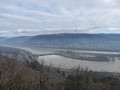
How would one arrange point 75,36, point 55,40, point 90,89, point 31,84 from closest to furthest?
point 31,84 → point 90,89 → point 55,40 → point 75,36

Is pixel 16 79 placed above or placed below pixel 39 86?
above

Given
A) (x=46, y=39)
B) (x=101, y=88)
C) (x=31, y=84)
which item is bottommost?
(x=101, y=88)

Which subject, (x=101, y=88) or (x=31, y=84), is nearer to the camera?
(x=31, y=84)

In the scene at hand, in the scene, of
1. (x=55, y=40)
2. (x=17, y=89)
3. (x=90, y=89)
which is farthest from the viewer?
(x=55, y=40)

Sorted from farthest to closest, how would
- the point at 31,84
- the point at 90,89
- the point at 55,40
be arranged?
the point at 55,40, the point at 90,89, the point at 31,84

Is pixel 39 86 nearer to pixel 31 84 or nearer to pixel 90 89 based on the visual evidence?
pixel 31 84

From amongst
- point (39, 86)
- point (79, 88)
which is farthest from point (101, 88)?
point (39, 86)

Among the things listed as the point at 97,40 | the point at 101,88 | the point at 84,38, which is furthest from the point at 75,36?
the point at 101,88

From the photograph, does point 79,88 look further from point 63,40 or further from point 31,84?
point 63,40

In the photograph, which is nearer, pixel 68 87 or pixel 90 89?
pixel 68 87
